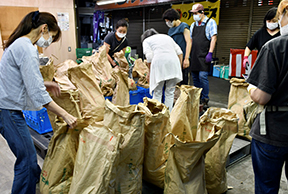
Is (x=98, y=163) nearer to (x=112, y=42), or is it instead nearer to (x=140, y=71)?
(x=112, y=42)

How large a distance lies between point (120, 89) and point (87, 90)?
554mm

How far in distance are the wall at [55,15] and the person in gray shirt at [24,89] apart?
11.7 feet

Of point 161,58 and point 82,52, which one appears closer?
point 161,58

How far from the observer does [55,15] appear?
5.10 m

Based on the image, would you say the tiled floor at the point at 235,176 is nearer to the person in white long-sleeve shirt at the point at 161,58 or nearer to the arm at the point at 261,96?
the arm at the point at 261,96

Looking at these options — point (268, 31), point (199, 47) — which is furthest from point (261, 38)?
point (199, 47)

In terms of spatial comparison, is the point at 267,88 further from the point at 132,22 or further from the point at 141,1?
the point at 132,22

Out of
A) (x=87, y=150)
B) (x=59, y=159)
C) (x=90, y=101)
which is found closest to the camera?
(x=87, y=150)

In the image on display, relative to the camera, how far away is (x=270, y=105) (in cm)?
130

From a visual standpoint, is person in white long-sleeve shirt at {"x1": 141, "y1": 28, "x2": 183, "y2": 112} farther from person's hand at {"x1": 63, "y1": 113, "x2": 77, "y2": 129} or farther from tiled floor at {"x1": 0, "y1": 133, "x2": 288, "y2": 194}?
person's hand at {"x1": 63, "y1": 113, "x2": 77, "y2": 129}

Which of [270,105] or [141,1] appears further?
[141,1]

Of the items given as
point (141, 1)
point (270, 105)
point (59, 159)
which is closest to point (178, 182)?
point (270, 105)

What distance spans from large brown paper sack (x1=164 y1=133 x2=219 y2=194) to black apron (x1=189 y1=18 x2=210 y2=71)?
7.86ft

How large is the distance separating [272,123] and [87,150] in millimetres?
1137
